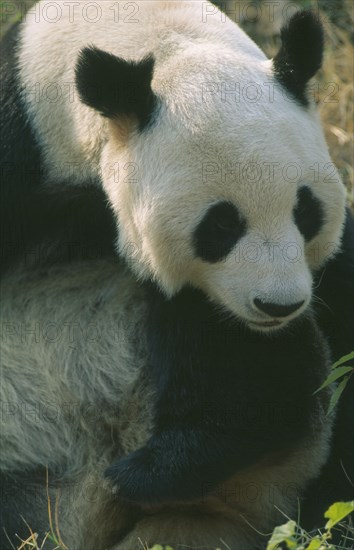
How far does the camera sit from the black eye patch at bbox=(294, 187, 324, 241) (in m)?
3.71

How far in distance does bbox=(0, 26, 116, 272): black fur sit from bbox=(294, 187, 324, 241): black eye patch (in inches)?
31.7

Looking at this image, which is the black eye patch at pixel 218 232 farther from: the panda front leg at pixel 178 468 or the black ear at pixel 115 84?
the panda front leg at pixel 178 468

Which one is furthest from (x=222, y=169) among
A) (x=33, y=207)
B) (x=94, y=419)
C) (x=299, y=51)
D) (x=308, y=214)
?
(x=94, y=419)

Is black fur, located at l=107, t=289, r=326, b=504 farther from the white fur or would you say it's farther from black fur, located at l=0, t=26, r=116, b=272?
black fur, located at l=0, t=26, r=116, b=272

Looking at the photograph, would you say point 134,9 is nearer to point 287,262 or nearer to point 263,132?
point 263,132

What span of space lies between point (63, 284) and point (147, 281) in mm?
515

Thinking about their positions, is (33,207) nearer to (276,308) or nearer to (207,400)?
(207,400)

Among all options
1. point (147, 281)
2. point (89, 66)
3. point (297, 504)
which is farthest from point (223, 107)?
point (297, 504)

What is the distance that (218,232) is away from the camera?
3699 mm

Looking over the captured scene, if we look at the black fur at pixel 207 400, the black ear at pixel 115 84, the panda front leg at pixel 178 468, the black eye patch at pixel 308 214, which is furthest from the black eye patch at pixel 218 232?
the panda front leg at pixel 178 468

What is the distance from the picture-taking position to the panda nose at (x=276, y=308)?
3.52 m

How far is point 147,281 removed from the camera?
4.14 metres

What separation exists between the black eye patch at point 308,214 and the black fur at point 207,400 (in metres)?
0.47

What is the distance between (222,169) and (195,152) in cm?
13
